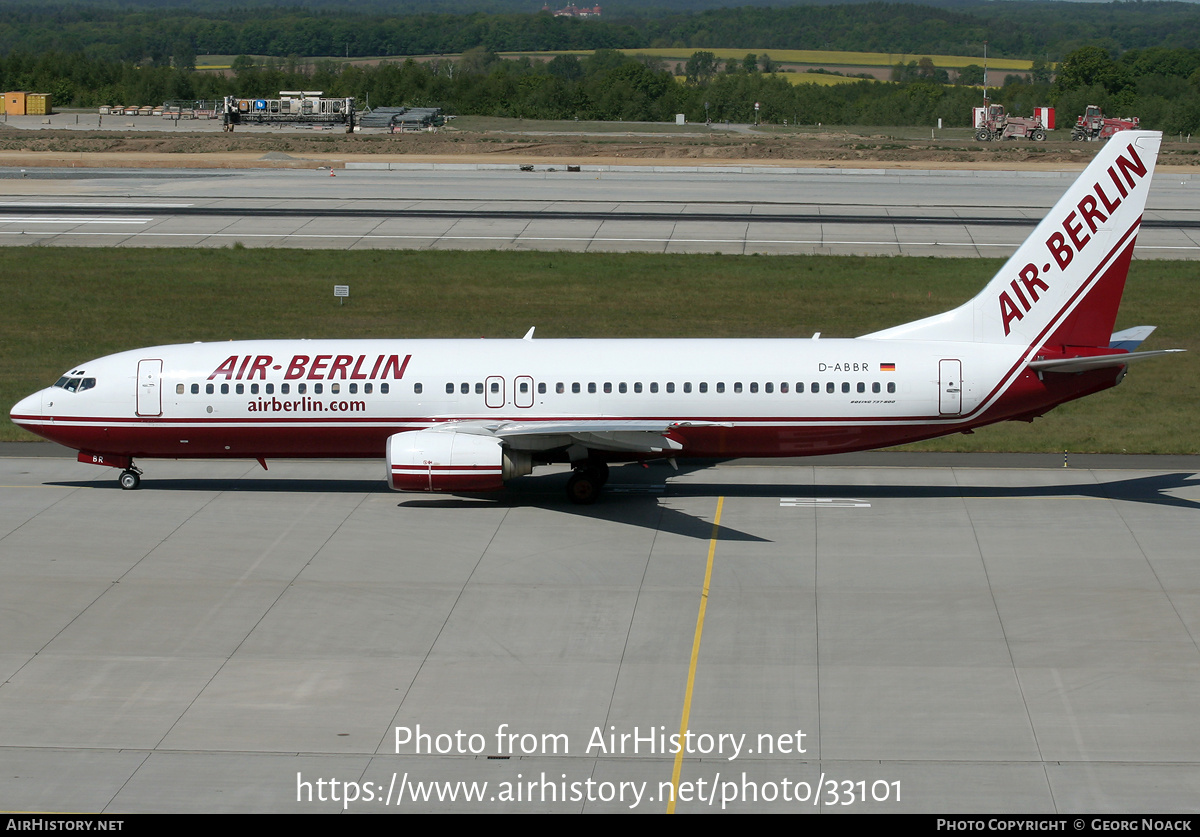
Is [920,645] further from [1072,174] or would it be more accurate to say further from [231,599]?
[1072,174]

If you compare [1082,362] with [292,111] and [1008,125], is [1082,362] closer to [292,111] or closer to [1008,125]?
[1008,125]

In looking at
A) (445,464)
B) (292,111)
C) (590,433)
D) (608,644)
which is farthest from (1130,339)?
(292,111)

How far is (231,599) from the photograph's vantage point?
24891mm

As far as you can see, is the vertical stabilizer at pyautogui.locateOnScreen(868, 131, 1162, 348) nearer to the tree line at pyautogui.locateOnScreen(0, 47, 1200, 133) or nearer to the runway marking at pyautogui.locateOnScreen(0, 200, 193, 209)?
the runway marking at pyautogui.locateOnScreen(0, 200, 193, 209)

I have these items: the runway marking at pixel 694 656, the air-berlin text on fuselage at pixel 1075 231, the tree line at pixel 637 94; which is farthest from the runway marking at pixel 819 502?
the tree line at pixel 637 94

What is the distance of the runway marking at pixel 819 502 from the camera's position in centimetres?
3097

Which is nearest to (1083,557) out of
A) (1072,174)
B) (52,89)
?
(1072,174)

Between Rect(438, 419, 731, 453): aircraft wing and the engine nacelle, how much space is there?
0.63 meters

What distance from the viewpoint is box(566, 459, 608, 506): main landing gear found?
3080 centimetres

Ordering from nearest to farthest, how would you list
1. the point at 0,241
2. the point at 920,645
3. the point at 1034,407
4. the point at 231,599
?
the point at 920,645 → the point at 231,599 → the point at 1034,407 → the point at 0,241

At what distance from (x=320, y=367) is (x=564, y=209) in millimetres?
45863

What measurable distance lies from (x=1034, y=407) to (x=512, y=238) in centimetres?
4023

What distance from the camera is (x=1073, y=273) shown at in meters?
30.2

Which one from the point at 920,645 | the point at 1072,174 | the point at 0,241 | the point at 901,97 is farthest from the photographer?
the point at 901,97
